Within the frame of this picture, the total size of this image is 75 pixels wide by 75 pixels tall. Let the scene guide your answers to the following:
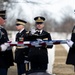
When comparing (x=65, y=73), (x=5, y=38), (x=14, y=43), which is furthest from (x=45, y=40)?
(x=65, y=73)

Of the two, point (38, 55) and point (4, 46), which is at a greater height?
point (4, 46)

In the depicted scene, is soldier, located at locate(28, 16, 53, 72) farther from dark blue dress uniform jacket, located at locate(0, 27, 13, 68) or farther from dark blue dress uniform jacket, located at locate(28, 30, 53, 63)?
dark blue dress uniform jacket, located at locate(0, 27, 13, 68)

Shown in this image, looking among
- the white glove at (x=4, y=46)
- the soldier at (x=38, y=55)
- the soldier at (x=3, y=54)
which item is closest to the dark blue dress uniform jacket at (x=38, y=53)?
the soldier at (x=38, y=55)

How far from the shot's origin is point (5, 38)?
7578 millimetres

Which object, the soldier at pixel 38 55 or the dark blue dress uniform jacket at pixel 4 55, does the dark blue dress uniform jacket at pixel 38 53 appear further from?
the dark blue dress uniform jacket at pixel 4 55

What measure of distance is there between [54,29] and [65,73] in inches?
3242

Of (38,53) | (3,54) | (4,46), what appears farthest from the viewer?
(3,54)

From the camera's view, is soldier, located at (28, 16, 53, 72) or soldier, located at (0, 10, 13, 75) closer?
soldier, located at (28, 16, 53, 72)

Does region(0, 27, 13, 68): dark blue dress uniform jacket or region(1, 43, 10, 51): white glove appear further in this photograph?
region(0, 27, 13, 68): dark blue dress uniform jacket

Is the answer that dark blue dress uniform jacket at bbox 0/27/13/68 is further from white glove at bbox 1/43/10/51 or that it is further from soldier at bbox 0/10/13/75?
white glove at bbox 1/43/10/51

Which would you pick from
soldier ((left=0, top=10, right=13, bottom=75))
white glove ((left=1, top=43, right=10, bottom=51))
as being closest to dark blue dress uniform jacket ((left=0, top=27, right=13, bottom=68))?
soldier ((left=0, top=10, right=13, bottom=75))

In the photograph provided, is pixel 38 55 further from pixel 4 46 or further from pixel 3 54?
pixel 3 54

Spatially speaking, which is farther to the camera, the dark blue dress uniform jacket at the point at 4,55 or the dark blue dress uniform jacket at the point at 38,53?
the dark blue dress uniform jacket at the point at 4,55

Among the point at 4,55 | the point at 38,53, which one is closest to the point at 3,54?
the point at 4,55
